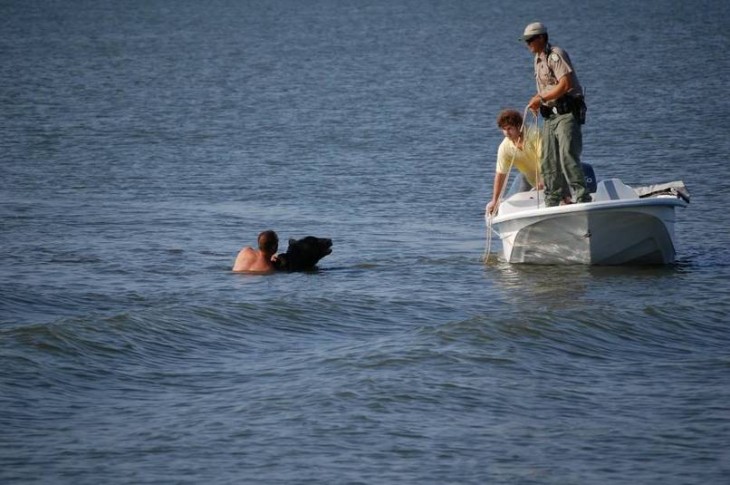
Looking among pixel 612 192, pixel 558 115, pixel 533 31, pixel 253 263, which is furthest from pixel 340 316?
pixel 612 192

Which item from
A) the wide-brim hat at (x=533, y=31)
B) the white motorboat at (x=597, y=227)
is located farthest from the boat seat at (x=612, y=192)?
the wide-brim hat at (x=533, y=31)

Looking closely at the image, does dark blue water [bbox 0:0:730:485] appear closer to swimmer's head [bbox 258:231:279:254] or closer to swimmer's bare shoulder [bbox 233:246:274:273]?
swimmer's bare shoulder [bbox 233:246:274:273]

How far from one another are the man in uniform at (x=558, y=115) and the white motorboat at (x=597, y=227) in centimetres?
27

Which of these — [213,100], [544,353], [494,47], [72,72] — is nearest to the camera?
[544,353]

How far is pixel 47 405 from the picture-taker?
10.1 metres

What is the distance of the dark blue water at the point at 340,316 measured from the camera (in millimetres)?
9016

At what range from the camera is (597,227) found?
14391 mm

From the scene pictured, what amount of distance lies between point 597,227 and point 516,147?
120 centimetres

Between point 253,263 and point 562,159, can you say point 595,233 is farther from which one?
point 253,263

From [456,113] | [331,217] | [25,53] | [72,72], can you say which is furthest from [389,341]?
[25,53]

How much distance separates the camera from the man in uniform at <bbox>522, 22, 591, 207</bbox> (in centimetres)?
1348

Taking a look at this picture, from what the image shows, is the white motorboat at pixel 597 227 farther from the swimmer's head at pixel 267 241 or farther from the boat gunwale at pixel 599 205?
the swimmer's head at pixel 267 241

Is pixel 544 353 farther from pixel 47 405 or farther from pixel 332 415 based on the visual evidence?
pixel 47 405

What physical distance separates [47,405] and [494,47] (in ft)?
191
